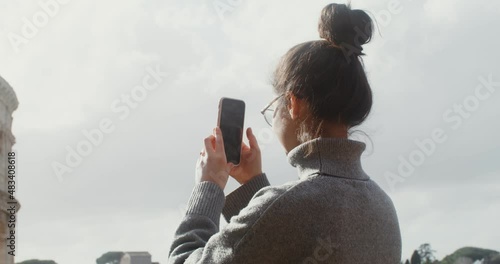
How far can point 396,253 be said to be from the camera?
292 cm

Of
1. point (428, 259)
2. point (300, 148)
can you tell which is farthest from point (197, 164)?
point (428, 259)

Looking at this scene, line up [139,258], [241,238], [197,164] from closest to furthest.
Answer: [241,238], [197,164], [139,258]

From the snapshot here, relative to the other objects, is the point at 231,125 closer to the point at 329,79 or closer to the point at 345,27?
the point at 329,79

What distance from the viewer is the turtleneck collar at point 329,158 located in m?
2.88

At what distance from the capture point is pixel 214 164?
3033 mm

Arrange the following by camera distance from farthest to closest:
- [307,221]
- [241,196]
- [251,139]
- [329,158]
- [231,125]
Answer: [251,139], [241,196], [231,125], [329,158], [307,221]

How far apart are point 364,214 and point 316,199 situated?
0.20 metres

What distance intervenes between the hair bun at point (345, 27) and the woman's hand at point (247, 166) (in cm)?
63

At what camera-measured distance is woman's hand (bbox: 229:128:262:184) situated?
3457 mm

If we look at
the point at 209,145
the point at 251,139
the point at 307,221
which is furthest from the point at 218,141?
the point at 307,221

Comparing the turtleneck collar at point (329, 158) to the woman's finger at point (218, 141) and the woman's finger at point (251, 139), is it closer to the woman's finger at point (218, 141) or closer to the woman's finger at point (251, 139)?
the woman's finger at point (218, 141)

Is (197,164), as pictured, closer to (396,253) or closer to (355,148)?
(355,148)

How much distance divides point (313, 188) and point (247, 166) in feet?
2.42

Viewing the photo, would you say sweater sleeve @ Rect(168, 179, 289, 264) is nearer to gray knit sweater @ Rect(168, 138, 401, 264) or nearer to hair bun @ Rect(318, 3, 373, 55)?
gray knit sweater @ Rect(168, 138, 401, 264)
